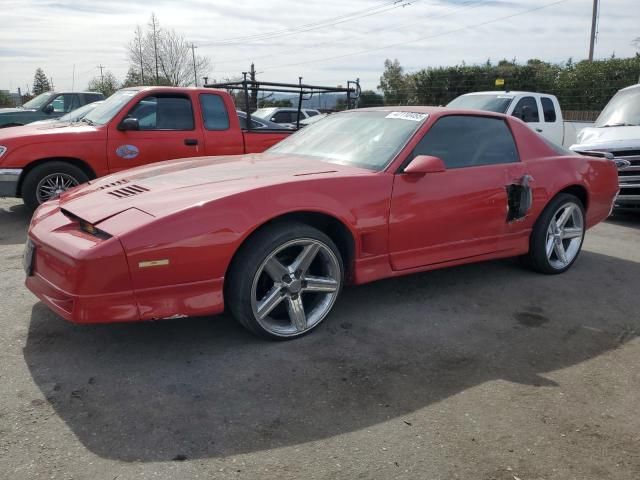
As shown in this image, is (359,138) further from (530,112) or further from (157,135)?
(530,112)

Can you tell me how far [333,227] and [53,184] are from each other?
4.36 meters

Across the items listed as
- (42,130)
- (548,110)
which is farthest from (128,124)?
(548,110)

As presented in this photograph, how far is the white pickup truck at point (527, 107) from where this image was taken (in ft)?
35.8

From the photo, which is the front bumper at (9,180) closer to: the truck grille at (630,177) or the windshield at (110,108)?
the windshield at (110,108)

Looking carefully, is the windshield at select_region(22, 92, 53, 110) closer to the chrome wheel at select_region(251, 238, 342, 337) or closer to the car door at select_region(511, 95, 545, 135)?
the car door at select_region(511, 95, 545, 135)

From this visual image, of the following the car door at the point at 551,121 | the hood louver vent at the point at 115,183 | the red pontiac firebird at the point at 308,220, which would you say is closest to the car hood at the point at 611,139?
the red pontiac firebird at the point at 308,220

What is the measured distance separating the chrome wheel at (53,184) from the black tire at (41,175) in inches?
0.9

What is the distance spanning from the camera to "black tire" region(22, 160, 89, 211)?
641cm

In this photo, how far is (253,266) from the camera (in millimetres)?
3195

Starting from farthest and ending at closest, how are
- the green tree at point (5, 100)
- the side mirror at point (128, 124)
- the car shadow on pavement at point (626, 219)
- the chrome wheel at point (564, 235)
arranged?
the green tree at point (5, 100) → the car shadow on pavement at point (626, 219) → the side mirror at point (128, 124) → the chrome wheel at point (564, 235)

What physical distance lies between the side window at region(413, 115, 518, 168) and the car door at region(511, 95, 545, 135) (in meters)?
6.91

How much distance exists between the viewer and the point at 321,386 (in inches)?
116

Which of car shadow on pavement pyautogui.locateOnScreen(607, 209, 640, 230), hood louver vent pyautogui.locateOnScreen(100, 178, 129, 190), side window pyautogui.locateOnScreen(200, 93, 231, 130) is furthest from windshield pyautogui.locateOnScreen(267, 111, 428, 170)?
car shadow on pavement pyautogui.locateOnScreen(607, 209, 640, 230)

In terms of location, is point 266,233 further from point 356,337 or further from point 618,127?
point 618,127
